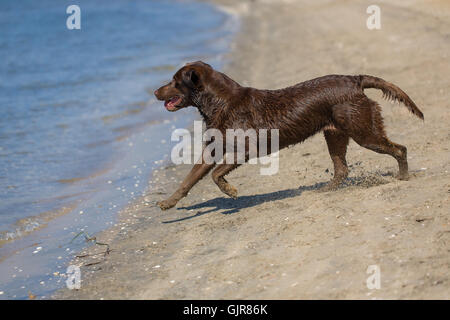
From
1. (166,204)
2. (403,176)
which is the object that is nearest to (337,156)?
(403,176)

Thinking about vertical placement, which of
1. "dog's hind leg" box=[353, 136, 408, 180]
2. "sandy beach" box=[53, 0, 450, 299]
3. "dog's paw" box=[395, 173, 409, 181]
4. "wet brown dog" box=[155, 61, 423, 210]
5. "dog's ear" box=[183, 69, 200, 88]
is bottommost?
"sandy beach" box=[53, 0, 450, 299]

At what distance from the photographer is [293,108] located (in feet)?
20.6

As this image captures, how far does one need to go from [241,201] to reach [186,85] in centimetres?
137

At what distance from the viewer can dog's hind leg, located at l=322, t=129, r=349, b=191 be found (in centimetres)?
663

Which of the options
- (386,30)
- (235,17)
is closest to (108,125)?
(386,30)

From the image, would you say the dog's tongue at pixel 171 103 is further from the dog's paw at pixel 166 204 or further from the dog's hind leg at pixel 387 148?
the dog's hind leg at pixel 387 148

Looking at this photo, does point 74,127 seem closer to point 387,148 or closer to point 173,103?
point 173,103

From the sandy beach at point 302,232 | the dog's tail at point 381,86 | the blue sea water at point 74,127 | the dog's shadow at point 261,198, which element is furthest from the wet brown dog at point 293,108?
the blue sea water at point 74,127

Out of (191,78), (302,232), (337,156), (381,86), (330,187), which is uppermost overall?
(191,78)

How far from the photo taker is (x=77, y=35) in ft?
80.2

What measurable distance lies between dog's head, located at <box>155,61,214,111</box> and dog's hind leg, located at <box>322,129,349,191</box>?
1.40m

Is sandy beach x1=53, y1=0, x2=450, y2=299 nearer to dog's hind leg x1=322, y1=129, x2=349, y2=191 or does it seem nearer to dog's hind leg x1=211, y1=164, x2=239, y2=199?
dog's hind leg x1=322, y1=129, x2=349, y2=191

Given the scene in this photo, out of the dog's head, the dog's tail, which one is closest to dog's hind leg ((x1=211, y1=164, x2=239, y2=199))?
the dog's head

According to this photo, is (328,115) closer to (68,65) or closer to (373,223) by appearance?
(373,223)
